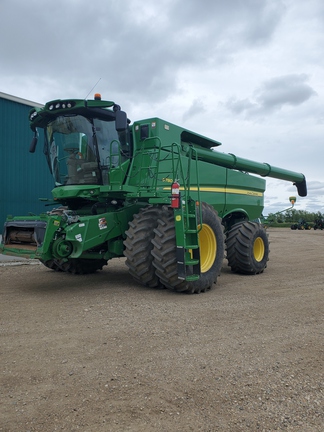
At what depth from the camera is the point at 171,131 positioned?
24.2 ft

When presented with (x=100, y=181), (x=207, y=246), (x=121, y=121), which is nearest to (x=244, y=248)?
(x=207, y=246)

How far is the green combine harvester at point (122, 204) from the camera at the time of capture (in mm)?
5961

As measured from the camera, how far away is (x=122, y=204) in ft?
23.1

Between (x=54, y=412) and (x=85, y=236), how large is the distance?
370cm

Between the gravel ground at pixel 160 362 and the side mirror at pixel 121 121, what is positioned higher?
the side mirror at pixel 121 121

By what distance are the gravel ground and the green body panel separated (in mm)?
839

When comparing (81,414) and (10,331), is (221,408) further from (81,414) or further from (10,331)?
(10,331)

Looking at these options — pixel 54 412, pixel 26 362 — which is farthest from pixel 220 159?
pixel 54 412

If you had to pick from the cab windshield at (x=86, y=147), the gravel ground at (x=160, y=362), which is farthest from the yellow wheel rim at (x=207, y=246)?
the cab windshield at (x=86, y=147)

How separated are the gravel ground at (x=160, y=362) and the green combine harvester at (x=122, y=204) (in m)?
0.63

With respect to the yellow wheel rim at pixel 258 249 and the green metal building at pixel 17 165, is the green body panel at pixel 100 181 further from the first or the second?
the green metal building at pixel 17 165

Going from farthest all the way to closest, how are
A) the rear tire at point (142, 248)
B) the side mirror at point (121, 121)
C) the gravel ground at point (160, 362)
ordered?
the side mirror at point (121, 121), the rear tire at point (142, 248), the gravel ground at point (160, 362)

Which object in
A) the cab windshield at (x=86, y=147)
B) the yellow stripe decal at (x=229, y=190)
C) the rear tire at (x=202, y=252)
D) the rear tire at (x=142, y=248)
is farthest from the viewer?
the yellow stripe decal at (x=229, y=190)

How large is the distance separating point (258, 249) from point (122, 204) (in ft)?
12.6
